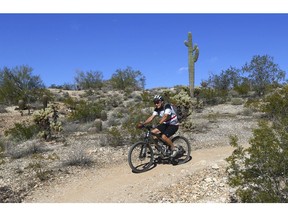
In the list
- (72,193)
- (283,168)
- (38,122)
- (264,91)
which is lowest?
(72,193)

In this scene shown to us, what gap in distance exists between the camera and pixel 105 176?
8.96 m

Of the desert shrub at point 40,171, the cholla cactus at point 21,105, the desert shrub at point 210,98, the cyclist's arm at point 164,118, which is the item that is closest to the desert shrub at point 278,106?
the cyclist's arm at point 164,118

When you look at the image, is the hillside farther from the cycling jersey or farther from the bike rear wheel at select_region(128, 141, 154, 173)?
the cycling jersey

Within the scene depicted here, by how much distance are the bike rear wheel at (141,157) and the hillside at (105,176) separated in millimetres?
211

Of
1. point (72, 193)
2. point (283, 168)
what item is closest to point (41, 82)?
point (72, 193)

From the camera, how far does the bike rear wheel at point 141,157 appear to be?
28.6 feet

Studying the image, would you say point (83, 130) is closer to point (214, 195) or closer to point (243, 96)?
point (214, 195)

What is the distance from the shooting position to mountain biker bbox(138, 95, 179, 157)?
8.69 m

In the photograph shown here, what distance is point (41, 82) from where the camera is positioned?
3572 cm

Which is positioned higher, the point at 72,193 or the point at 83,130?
the point at 83,130

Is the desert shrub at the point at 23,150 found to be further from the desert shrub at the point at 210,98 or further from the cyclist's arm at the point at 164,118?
the desert shrub at the point at 210,98

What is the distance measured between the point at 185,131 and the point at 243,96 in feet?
52.3
